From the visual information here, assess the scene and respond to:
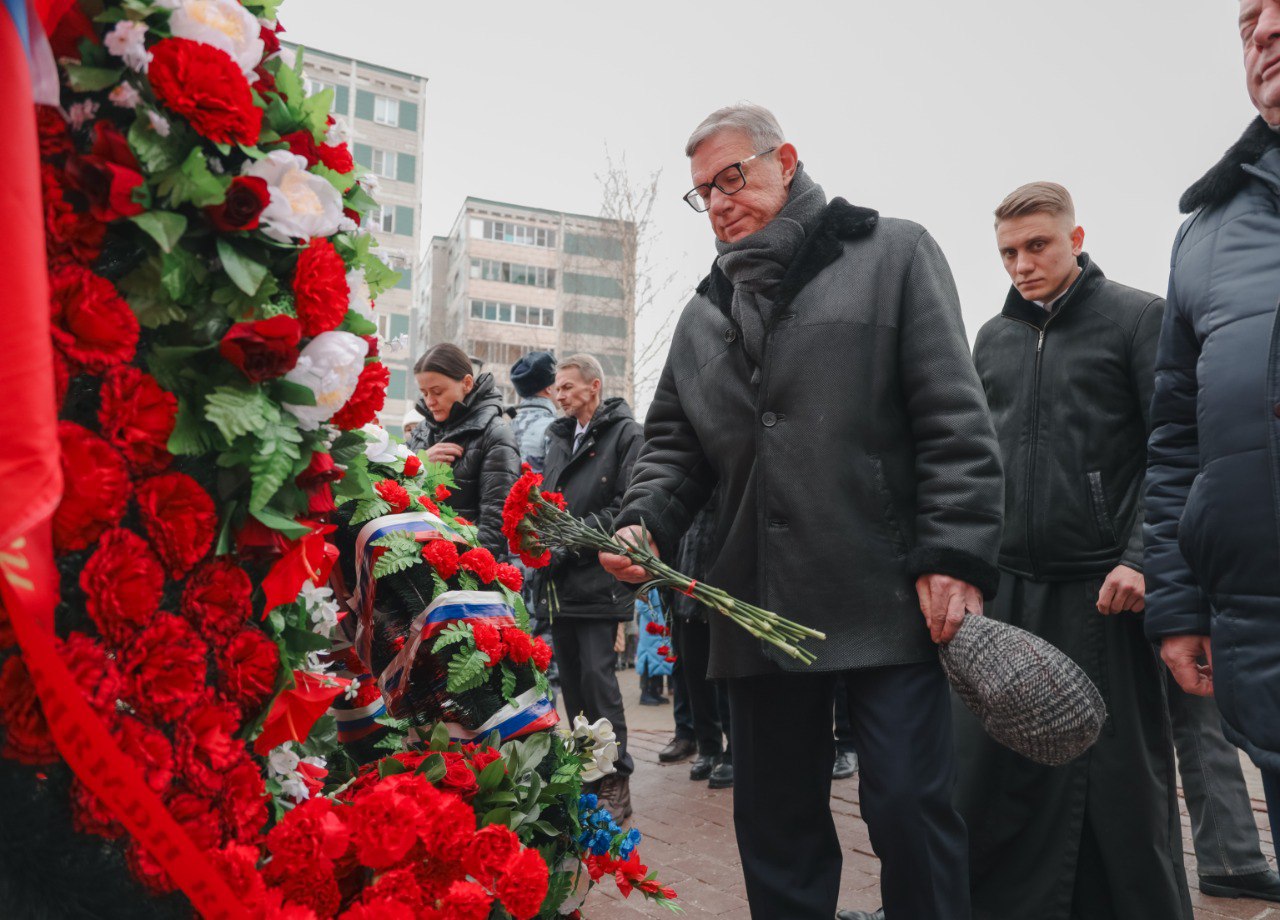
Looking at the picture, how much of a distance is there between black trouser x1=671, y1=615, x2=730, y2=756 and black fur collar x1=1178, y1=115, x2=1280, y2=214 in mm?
3625

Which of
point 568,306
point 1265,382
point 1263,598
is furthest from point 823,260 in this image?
point 568,306

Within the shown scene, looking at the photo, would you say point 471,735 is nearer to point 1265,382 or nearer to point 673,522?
point 673,522

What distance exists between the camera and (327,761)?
249 cm

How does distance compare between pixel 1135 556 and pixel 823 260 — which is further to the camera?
pixel 1135 556

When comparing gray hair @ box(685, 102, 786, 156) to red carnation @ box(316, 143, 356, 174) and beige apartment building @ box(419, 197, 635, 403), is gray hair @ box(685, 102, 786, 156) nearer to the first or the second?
red carnation @ box(316, 143, 356, 174)

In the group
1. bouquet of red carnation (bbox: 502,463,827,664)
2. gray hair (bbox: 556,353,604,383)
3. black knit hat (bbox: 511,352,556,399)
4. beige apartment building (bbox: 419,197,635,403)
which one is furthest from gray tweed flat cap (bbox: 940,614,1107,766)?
beige apartment building (bbox: 419,197,635,403)

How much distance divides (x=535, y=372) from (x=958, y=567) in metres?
4.92

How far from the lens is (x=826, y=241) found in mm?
2609

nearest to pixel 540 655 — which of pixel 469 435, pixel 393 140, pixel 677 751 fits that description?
pixel 469 435

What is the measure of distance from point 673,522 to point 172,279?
1.71 metres

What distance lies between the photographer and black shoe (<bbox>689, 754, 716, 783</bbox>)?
5660 mm

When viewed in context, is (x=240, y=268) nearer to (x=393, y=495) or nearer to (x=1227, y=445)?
(x=393, y=495)

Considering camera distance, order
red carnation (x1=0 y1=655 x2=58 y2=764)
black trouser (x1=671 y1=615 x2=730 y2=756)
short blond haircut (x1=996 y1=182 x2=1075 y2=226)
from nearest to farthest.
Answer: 1. red carnation (x1=0 y1=655 x2=58 y2=764)
2. short blond haircut (x1=996 y1=182 x2=1075 y2=226)
3. black trouser (x1=671 y1=615 x2=730 y2=756)

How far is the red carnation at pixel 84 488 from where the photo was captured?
129 centimetres
